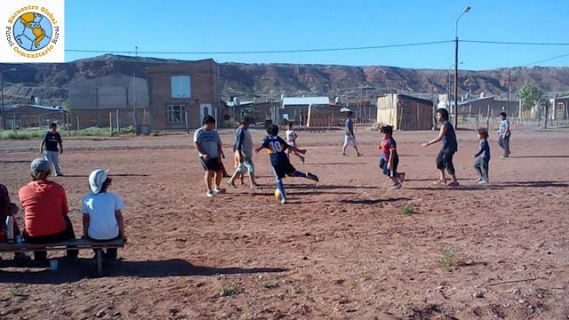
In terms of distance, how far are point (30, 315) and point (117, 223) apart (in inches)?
58.7

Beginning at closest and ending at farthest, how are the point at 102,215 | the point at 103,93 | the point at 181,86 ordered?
1. the point at 102,215
2. the point at 181,86
3. the point at 103,93

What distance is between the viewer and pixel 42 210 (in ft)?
18.3

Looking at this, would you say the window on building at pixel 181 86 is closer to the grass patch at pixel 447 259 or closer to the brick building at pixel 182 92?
the brick building at pixel 182 92

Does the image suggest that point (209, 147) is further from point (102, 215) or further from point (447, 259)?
point (447, 259)

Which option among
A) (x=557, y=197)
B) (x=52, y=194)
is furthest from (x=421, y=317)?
(x=557, y=197)


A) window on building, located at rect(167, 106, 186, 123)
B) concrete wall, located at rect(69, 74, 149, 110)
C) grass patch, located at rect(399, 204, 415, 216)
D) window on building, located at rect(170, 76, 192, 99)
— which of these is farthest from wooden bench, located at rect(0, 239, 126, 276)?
concrete wall, located at rect(69, 74, 149, 110)

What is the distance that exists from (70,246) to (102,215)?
0.43m

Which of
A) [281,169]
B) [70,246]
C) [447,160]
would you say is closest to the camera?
[70,246]

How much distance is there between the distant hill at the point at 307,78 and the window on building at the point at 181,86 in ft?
213

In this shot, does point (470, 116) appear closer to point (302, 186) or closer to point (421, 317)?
point (302, 186)

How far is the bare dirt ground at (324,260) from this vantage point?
451 centimetres

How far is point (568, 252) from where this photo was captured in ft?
19.8

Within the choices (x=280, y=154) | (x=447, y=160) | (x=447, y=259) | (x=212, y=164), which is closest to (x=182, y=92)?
(x=212, y=164)

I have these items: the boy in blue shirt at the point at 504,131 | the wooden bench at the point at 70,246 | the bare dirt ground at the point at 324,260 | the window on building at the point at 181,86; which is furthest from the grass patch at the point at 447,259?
the window on building at the point at 181,86
